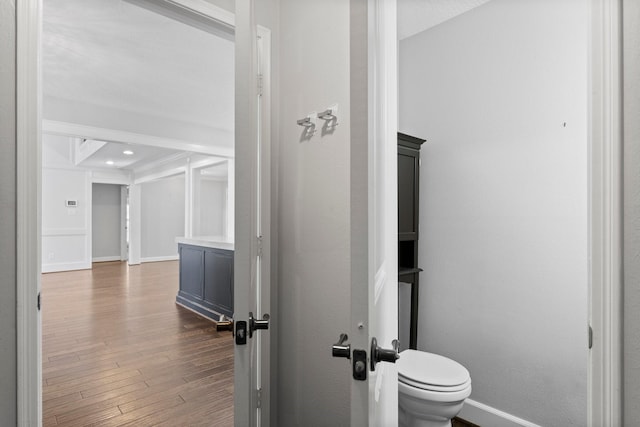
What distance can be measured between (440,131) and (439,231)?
721 millimetres

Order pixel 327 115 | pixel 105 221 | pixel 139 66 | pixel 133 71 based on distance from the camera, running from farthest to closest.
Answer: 1. pixel 105 221
2. pixel 133 71
3. pixel 139 66
4. pixel 327 115

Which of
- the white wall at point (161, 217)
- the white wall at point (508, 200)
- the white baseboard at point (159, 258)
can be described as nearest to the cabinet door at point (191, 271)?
the white wall at point (508, 200)

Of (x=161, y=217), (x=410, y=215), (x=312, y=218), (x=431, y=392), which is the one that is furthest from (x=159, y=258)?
(x=431, y=392)

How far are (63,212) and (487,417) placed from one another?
9360 mm

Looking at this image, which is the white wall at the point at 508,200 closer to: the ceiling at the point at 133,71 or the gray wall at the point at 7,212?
the ceiling at the point at 133,71

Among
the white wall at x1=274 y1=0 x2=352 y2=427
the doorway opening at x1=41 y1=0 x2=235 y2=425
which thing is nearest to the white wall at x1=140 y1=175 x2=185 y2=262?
the doorway opening at x1=41 y1=0 x2=235 y2=425

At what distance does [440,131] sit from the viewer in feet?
7.83

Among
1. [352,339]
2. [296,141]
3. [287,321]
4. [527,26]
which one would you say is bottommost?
[287,321]

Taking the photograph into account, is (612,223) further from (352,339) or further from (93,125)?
(93,125)

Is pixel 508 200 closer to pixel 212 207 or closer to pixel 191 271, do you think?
pixel 191 271

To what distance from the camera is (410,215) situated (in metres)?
2.31

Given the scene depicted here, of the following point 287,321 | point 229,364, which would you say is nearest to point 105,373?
point 229,364

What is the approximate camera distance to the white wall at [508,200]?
182cm

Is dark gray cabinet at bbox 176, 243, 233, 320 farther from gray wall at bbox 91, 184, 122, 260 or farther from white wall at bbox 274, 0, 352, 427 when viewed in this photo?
gray wall at bbox 91, 184, 122, 260
